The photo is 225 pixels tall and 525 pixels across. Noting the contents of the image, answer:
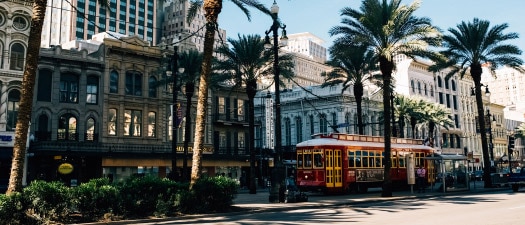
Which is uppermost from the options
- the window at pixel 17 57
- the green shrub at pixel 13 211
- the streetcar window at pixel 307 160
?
the window at pixel 17 57

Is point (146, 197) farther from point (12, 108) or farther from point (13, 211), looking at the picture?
point (12, 108)

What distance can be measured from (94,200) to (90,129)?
24.4 m

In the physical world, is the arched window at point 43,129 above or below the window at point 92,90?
below

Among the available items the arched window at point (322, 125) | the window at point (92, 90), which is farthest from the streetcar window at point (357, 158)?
the arched window at point (322, 125)

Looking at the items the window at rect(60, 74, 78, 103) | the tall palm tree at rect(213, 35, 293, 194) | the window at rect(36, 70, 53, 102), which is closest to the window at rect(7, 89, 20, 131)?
the window at rect(36, 70, 53, 102)

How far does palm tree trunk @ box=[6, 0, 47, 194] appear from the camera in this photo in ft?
44.7

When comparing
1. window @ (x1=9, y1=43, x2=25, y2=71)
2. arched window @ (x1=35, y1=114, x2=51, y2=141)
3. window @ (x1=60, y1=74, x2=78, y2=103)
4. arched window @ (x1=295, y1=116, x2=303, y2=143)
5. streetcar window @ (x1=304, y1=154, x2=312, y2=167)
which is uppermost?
window @ (x1=9, y1=43, x2=25, y2=71)

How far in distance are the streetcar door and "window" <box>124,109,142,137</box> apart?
760 inches

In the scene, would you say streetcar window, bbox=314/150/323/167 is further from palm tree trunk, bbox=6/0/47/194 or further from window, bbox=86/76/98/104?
window, bbox=86/76/98/104

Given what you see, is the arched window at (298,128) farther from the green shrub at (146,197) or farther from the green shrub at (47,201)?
the green shrub at (47,201)

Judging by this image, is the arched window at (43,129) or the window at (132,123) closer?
the arched window at (43,129)

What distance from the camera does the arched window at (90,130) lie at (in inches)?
1467

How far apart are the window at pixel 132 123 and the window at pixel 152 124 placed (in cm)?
90

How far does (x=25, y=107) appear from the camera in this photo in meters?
14.0
